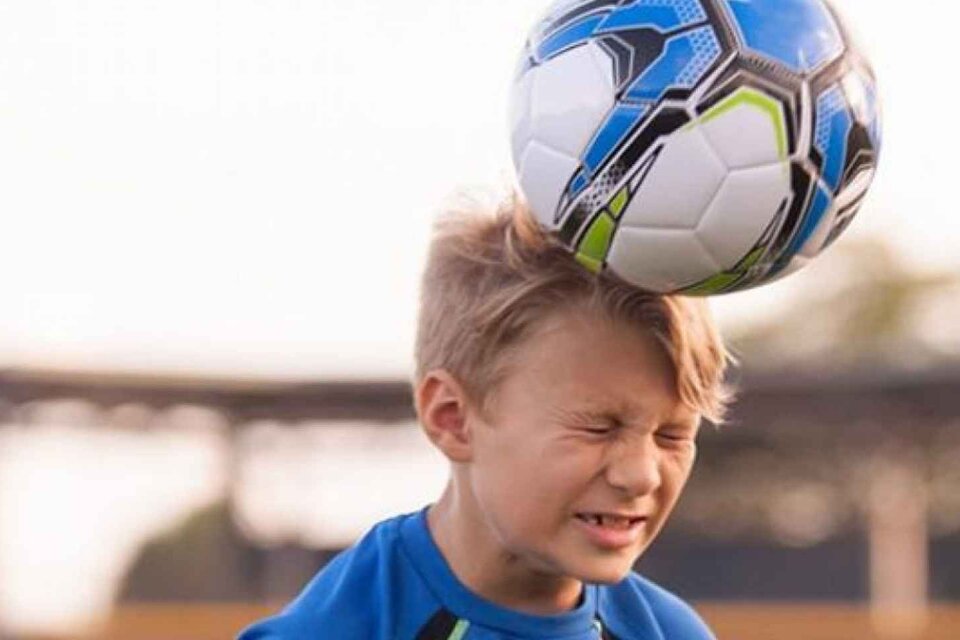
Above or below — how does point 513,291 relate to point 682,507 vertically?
above

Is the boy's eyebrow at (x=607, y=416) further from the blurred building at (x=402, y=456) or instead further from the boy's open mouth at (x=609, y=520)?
the blurred building at (x=402, y=456)

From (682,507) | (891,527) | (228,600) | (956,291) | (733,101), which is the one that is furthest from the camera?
(956,291)

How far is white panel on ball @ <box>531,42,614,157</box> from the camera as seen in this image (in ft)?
14.9

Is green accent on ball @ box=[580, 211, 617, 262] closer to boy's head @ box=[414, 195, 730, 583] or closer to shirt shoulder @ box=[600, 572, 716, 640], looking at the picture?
boy's head @ box=[414, 195, 730, 583]

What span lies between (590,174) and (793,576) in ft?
90.1

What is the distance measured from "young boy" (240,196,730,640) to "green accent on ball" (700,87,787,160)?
0.53 meters

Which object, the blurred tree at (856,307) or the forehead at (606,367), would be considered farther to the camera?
the blurred tree at (856,307)

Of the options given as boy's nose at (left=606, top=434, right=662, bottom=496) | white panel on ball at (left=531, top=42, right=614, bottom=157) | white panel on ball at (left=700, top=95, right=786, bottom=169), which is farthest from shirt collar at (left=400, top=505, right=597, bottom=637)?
white panel on ball at (left=700, top=95, right=786, bottom=169)

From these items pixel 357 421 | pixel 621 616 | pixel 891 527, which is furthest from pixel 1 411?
pixel 621 616

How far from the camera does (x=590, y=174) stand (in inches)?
179

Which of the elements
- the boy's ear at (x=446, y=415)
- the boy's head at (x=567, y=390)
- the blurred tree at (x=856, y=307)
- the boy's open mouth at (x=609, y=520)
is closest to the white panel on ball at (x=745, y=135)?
the boy's head at (x=567, y=390)

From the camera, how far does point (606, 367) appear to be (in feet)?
16.2

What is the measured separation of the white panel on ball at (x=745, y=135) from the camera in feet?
14.7

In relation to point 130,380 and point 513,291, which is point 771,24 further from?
point 130,380
